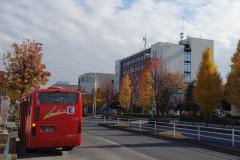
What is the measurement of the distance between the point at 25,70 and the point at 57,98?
2172 centimetres

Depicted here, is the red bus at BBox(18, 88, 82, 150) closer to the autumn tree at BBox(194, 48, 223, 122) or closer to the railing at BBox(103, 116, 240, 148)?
the railing at BBox(103, 116, 240, 148)

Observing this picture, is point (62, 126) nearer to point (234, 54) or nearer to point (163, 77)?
point (234, 54)

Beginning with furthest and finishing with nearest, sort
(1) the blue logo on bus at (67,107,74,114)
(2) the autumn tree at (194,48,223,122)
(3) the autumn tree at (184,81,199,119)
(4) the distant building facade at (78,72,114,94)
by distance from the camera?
(4) the distant building facade at (78,72,114,94)
(3) the autumn tree at (184,81,199,119)
(2) the autumn tree at (194,48,223,122)
(1) the blue logo on bus at (67,107,74,114)

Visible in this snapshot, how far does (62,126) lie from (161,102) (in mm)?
51023

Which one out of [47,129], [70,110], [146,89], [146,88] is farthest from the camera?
[146,89]

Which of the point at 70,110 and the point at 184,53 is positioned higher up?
the point at 184,53

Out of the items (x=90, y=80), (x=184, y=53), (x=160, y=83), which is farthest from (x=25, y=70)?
(x=90, y=80)

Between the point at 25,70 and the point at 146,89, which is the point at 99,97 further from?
the point at 25,70

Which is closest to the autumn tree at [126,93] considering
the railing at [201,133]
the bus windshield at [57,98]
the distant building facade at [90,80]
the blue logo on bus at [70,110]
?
the railing at [201,133]

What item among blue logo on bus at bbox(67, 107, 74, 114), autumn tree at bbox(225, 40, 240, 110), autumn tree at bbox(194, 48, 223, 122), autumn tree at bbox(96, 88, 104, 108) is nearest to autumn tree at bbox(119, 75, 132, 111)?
autumn tree at bbox(96, 88, 104, 108)

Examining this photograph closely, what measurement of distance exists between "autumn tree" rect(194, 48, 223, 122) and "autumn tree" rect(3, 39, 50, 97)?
816 inches

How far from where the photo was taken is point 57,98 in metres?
17.4

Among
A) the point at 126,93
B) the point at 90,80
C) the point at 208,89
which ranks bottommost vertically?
the point at 126,93

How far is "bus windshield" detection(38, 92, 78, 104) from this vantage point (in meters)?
17.2
